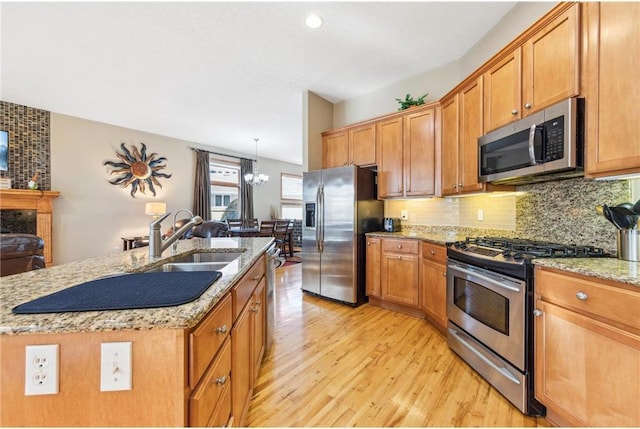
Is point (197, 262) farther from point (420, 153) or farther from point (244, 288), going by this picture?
point (420, 153)

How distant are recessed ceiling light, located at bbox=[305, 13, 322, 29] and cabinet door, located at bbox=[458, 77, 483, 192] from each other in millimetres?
1508

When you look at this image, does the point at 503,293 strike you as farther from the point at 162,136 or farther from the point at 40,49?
the point at 162,136

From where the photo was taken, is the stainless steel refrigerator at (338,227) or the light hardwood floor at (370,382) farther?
the stainless steel refrigerator at (338,227)

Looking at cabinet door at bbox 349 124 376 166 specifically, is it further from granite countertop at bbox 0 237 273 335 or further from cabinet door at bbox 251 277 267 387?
granite countertop at bbox 0 237 273 335

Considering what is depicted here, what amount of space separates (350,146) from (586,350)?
306 cm

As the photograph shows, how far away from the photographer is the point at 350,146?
12.2 ft

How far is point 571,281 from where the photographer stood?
4.43 feet

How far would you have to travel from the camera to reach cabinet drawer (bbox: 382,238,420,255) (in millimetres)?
2873

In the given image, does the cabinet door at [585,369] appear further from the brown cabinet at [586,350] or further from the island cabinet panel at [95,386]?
the island cabinet panel at [95,386]

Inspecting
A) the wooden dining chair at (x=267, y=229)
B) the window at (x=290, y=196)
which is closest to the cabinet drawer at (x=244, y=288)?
the wooden dining chair at (x=267, y=229)

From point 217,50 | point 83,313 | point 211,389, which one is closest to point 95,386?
point 83,313

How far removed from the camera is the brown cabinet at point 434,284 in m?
2.43

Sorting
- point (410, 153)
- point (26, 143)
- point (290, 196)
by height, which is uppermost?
point (26, 143)

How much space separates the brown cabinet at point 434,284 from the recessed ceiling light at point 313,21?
7.80ft
